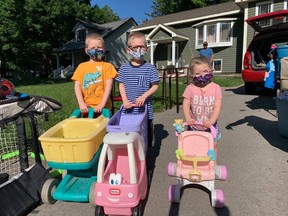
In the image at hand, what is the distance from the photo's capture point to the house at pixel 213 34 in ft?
56.4

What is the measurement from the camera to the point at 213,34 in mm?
19766

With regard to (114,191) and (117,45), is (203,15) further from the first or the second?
(114,191)

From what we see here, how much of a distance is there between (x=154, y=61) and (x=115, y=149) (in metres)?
21.8

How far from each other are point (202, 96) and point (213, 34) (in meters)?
18.4

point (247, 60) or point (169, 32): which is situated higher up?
point (169, 32)

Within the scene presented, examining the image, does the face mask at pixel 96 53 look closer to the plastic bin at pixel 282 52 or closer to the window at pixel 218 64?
the plastic bin at pixel 282 52

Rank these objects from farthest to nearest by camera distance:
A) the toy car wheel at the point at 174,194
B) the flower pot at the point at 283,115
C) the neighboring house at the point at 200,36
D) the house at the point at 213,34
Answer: the neighboring house at the point at 200,36 → the house at the point at 213,34 → the flower pot at the point at 283,115 → the toy car wheel at the point at 174,194

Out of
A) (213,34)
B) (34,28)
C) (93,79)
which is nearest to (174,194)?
(93,79)

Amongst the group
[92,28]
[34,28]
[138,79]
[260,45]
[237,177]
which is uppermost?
[92,28]

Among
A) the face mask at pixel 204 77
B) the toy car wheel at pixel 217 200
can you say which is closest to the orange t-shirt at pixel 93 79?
the face mask at pixel 204 77

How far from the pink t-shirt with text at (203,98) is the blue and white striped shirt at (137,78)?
1.69 ft

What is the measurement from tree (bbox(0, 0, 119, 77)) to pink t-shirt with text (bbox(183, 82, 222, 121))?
2553 centimetres

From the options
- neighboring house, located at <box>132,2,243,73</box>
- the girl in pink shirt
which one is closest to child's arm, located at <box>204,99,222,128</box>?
the girl in pink shirt

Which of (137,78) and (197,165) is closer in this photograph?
(197,165)
